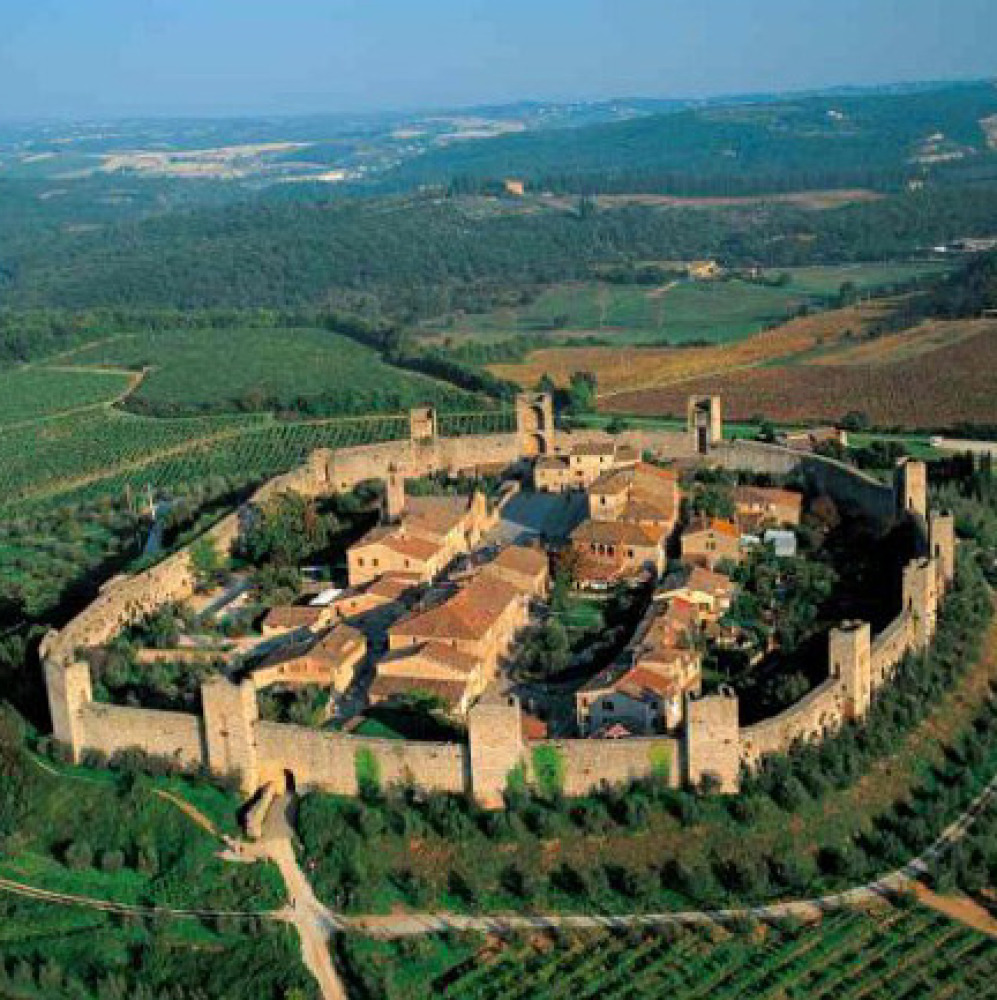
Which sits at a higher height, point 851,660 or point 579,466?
point 851,660

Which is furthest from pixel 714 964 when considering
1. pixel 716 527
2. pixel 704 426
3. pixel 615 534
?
pixel 704 426

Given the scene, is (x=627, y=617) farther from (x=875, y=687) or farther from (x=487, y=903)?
(x=487, y=903)

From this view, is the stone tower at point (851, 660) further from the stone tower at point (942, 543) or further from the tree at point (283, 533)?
the tree at point (283, 533)

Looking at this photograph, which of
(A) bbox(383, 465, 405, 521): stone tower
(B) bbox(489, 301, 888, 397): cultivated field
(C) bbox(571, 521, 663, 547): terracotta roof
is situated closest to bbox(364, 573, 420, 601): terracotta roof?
(A) bbox(383, 465, 405, 521): stone tower

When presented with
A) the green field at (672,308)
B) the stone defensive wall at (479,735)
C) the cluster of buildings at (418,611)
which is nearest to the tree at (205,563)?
the stone defensive wall at (479,735)

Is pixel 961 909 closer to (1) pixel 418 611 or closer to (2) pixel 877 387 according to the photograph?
(1) pixel 418 611

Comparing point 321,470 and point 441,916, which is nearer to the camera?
point 441,916

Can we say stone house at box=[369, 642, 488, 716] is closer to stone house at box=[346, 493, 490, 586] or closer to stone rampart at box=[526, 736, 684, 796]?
stone rampart at box=[526, 736, 684, 796]
